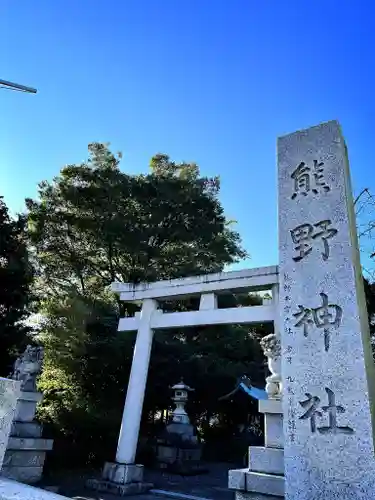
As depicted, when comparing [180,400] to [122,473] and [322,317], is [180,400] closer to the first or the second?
[122,473]

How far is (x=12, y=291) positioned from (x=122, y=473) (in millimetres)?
5941

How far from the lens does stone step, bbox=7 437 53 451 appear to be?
21.8 ft

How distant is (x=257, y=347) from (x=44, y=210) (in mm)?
8901

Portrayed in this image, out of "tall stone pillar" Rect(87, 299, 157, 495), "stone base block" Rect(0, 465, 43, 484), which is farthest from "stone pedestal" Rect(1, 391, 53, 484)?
"tall stone pillar" Rect(87, 299, 157, 495)

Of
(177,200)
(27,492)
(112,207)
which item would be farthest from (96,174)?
(27,492)

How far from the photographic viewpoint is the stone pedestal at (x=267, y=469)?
4605mm

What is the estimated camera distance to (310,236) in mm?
4504

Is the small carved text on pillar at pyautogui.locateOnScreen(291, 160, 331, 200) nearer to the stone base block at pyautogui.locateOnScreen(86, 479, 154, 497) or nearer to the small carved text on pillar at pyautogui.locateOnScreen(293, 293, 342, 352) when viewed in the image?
the small carved text on pillar at pyautogui.locateOnScreen(293, 293, 342, 352)

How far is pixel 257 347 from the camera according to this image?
14148 millimetres

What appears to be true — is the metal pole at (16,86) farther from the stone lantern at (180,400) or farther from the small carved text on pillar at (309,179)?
the stone lantern at (180,400)

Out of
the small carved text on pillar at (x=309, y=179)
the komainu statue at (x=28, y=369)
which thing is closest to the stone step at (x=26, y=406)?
the komainu statue at (x=28, y=369)

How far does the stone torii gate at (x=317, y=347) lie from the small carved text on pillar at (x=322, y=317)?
11 millimetres

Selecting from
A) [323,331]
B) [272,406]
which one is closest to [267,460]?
[272,406]

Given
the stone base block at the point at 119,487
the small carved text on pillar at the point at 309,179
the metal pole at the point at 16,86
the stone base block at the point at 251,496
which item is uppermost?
the metal pole at the point at 16,86
